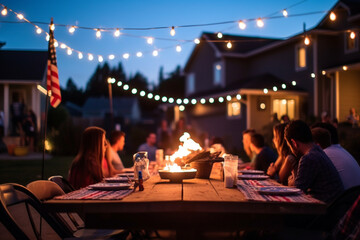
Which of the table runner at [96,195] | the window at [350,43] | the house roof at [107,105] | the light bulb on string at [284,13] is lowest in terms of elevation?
the table runner at [96,195]

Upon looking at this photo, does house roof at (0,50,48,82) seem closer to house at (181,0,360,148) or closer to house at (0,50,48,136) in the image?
house at (0,50,48,136)

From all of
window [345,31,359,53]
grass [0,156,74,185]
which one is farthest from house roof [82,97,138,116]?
window [345,31,359,53]

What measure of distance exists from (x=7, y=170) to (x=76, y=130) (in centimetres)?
626

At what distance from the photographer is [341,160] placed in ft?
15.1

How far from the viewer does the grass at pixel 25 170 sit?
11.0 metres

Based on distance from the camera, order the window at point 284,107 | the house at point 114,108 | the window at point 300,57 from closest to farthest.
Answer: the window at point 300,57
the window at point 284,107
the house at point 114,108

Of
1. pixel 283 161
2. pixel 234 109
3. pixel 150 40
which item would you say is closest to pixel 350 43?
pixel 234 109

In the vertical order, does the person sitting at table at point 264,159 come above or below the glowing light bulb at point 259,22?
below

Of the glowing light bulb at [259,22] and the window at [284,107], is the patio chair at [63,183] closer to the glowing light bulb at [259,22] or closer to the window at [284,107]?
the glowing light bulb at [259,22]

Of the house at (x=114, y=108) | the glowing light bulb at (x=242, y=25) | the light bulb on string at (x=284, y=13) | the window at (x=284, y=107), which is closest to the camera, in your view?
the light bulb on string at (x=284, y=13)

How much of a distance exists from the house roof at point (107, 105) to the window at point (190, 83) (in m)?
27.3

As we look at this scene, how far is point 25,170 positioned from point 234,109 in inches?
465

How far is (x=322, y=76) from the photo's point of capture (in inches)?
727

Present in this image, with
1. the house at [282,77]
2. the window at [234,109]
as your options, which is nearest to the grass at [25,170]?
the house at [282,77]
